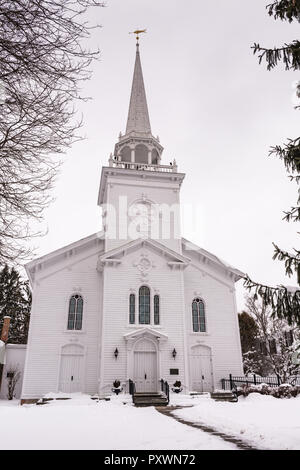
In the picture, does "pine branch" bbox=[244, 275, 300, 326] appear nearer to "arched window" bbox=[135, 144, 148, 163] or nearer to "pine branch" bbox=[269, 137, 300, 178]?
"pine branch" bbox=[269, 137, 300, 178]

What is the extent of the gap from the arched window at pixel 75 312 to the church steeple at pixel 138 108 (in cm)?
1290

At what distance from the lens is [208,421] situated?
913cm

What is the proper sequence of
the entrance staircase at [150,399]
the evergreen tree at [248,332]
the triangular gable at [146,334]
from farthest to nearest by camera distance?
the evergreen tree at [248,332]
the triangular gable at [146,334]
the entrance staircase at [150,399]

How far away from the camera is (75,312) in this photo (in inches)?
810

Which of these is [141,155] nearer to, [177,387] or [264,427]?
[177,387]

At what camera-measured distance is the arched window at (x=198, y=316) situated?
21.5m

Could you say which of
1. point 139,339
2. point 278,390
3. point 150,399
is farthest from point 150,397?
point 278,390

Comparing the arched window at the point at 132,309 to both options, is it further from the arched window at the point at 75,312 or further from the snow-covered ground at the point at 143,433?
the snow-covered ground at the point at 143,433

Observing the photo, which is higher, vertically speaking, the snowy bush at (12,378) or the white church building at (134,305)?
the white church building at (134,305)

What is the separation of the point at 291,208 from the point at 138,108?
2384 centimetres

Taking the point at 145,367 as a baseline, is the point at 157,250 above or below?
above

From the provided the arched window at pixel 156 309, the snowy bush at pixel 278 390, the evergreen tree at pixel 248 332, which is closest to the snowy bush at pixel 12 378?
the arched window at pixel 156 309
